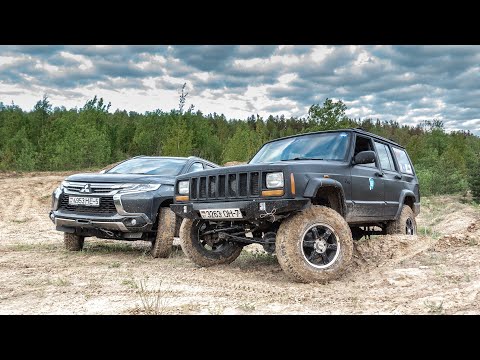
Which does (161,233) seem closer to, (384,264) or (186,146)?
(384,264)

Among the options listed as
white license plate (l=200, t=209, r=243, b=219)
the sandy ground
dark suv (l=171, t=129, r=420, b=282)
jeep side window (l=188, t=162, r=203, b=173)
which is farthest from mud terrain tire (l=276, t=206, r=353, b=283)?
jeep side window (l=188, t=162, r=203, b=173)

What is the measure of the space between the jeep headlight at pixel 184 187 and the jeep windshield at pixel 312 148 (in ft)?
4.02

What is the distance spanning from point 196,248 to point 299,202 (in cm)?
201

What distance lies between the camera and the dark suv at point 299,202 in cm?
504

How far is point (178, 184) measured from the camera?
6293 mm

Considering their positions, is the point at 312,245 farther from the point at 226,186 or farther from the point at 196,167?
the point at 196,167

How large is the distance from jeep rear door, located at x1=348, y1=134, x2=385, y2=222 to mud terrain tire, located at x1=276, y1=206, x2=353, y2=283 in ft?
2.77

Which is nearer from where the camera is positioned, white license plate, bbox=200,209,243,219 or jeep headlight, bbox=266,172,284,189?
jeep headlight, bbox=266,172,284,189

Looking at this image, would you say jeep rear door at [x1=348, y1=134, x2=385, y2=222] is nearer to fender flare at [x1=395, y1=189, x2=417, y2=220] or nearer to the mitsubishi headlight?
fender flare at [x1=395, y1=189, x2=417, y2=220]

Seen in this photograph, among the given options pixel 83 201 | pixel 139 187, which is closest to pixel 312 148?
pixel 139 187

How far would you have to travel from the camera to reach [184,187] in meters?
6.20

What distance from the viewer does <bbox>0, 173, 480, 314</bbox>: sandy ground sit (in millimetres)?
4062

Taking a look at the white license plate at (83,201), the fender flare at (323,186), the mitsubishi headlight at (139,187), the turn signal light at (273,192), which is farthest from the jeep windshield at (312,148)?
the white license plate at (83,201)

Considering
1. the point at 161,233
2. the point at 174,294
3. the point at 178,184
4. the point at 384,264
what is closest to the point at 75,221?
the point at 161,233
